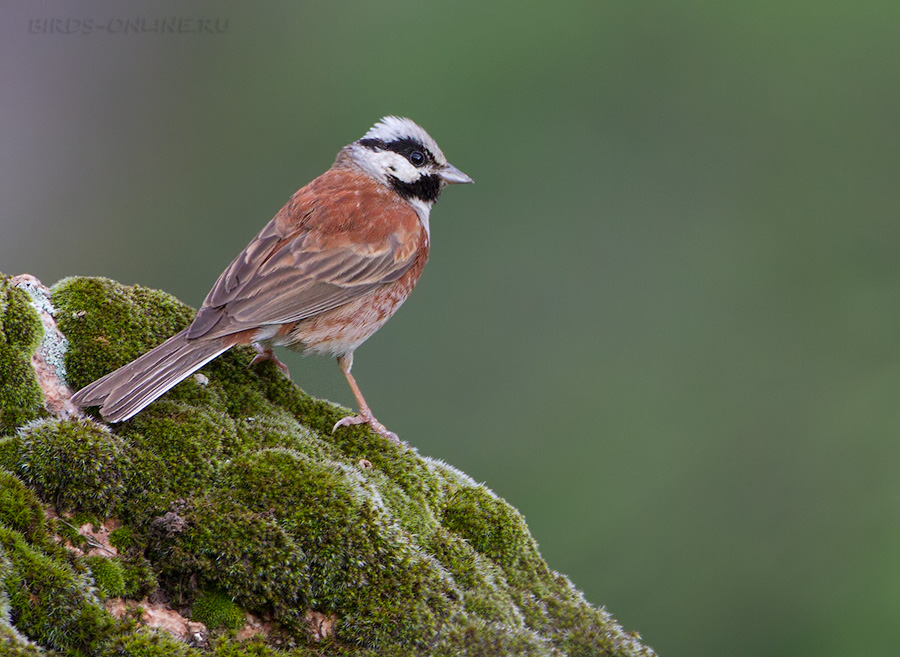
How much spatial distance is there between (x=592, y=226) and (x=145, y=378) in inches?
320

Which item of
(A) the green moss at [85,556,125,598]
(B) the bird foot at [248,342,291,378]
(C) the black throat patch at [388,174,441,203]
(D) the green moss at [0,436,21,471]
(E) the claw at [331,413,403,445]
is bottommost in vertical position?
(A) the green moss at [85,556,125,598]

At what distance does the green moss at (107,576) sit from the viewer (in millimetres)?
3270

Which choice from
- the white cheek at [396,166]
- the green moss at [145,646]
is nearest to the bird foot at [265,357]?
the white cheek at [396,166]

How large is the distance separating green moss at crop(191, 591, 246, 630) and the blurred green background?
5124 millimetres

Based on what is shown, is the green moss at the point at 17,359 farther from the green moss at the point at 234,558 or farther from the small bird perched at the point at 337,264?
the green moss at the point at 234,558

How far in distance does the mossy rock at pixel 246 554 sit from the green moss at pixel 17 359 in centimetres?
1

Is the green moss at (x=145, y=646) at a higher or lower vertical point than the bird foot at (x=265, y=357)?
lower

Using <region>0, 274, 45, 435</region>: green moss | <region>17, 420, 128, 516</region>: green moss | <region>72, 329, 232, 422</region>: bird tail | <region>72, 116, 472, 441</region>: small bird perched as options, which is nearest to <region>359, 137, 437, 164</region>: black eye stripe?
<region>72, 116, 472, 441</region>: small bird perched

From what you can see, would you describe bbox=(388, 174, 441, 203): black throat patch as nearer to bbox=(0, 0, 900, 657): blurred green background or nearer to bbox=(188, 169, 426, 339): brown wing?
bbox=(188, 169, 426, 339): brown wing

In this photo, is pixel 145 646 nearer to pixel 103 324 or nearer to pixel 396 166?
pixel 103 324

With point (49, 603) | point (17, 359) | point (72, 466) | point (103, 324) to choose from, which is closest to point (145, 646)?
point (49, 603)

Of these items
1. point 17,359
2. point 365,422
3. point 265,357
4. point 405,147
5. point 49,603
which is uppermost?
point 405,147

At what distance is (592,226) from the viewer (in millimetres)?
11438

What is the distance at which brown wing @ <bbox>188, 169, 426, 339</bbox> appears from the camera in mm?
5180
